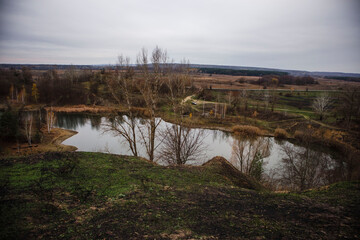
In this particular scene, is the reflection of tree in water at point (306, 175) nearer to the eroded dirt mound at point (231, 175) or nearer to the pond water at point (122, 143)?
the pond water at point (122, 143)

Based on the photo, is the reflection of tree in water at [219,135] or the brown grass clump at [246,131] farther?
the brown grass clump at [246,131]

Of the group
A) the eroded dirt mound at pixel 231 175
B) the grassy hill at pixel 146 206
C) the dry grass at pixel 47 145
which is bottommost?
the dry grass at pixel 47 145

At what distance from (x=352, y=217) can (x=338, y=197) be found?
195 centimetres

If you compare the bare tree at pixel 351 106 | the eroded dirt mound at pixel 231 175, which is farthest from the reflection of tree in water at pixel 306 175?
the bare tree at pixel 351 106

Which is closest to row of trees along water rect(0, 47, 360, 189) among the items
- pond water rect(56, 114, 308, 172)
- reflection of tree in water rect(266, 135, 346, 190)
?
pond water rect(56, 114, 308, 172)

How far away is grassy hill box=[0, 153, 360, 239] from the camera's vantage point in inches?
199

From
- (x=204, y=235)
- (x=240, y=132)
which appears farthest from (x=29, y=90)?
(x=204, y=235)

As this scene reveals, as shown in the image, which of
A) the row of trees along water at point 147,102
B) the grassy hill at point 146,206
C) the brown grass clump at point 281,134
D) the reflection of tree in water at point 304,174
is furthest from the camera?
the brown grass clump at point 281,134

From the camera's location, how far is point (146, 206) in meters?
6.34

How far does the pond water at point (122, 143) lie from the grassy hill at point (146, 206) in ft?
30.0

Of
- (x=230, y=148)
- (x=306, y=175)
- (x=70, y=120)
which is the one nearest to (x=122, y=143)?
(x=230, y=148)

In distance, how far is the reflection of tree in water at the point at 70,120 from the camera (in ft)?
115

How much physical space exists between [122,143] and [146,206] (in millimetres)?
18229

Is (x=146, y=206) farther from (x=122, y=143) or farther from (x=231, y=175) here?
(x=122, y=143)
